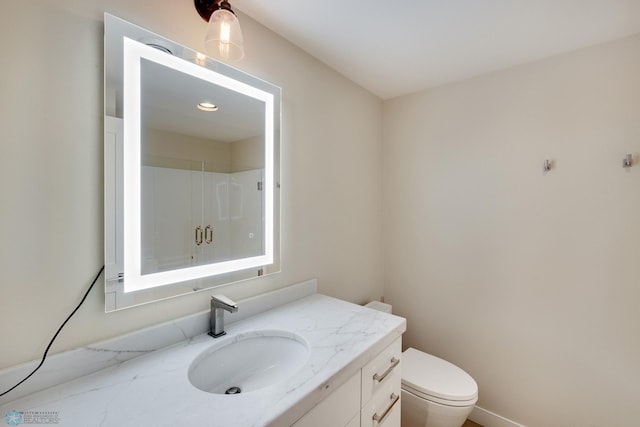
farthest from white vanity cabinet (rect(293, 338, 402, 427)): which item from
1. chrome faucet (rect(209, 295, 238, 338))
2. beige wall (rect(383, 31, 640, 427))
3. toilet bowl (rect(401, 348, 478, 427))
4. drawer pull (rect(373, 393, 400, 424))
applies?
beige wall (rect(383, 31, 640, 427))

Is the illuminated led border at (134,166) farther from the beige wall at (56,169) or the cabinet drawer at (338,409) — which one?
the cabinet drawer at (338,409)

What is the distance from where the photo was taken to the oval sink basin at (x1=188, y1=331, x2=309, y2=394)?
96cm

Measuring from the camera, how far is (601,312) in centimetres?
144

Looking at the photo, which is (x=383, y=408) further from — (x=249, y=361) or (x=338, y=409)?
(x=249, y=361)

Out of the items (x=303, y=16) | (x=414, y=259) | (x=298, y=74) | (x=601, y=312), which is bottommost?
(x=601, y=312)

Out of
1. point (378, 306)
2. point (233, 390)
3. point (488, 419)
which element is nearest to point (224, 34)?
point (233, 390)

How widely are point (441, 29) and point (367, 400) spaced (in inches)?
67.8

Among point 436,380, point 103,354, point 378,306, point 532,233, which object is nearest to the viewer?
point 103,354

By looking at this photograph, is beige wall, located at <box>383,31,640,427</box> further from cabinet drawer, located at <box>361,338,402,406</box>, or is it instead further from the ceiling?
Answer: cabinet drawer, located at <box>361,338,402,406</box>

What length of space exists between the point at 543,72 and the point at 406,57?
0.81 metres

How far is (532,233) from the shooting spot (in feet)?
5.36

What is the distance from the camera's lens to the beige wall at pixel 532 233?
55.3 inches

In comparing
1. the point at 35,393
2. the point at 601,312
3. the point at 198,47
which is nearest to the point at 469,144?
the point at 601,312

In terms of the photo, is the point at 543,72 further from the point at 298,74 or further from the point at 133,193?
the point at 133,193
